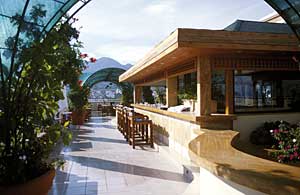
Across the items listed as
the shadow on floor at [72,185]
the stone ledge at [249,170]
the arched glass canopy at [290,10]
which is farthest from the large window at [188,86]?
the stone ledge at [249,170]

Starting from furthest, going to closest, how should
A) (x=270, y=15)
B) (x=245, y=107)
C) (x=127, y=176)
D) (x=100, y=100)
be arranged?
(x=100, y=100) < (x=270, y=15) < (x=245, y=107) < (x=127, y=176)

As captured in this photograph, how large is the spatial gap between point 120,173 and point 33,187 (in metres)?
2.38

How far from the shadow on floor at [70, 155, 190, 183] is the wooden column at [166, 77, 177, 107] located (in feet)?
9.45

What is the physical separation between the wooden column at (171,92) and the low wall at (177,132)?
548mm

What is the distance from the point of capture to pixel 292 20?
3.52m

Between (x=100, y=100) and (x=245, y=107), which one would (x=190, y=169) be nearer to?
(x=245, y=107)

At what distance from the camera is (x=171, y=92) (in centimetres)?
782

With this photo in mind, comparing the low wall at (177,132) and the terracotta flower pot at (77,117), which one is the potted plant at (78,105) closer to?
the terracotta flower pot at (77,117)

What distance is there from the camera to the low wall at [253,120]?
5.27 metres

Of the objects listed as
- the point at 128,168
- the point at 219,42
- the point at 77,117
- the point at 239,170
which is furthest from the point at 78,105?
the point at 239,170

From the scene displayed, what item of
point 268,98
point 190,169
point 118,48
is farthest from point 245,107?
point 118,48

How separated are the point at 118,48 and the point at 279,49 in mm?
14811

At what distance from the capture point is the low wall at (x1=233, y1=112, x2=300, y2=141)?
17.3 ft

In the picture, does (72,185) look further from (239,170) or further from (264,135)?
(264,135)
